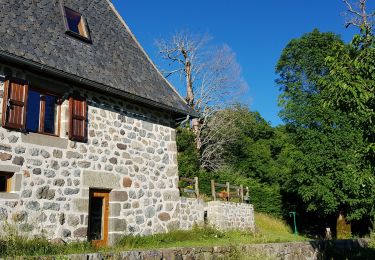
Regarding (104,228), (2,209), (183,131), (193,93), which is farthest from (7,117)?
(193,93)

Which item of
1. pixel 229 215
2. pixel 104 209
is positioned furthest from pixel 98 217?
pixel 229 215

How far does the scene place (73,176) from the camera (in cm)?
919

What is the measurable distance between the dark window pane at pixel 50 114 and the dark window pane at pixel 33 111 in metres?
0.24

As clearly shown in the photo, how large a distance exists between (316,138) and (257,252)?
42.3 feet

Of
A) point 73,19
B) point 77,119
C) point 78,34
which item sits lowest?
point 77,119

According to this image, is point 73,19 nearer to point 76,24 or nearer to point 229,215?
point 76,24

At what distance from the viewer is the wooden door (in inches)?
381

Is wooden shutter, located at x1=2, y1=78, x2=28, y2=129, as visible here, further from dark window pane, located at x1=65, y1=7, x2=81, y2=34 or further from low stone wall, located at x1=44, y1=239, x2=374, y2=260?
low stone wall, located at x1=44, y1=239, x2=374, y2=260

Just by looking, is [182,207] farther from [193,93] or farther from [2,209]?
[193,93]

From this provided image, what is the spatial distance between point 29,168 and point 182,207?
5360 mm

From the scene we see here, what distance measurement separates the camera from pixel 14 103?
8219 mm

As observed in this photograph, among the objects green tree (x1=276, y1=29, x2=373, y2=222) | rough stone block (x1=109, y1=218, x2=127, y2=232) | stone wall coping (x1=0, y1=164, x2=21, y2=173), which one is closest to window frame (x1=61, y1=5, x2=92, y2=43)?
stone wall coping (x1=0, y1=164, x2=21, y2=173)

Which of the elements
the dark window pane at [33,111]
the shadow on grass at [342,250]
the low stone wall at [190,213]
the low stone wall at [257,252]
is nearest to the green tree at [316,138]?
the shadow on grass at [342,250]

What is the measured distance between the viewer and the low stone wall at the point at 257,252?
6.14 m
